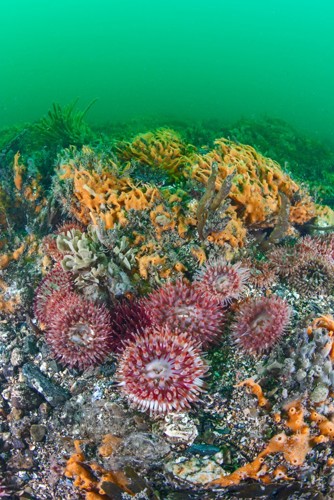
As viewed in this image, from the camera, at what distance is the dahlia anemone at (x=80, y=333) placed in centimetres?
450

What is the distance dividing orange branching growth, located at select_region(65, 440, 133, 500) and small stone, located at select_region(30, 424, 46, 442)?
0.68m

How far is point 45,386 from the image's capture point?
4.96 metres

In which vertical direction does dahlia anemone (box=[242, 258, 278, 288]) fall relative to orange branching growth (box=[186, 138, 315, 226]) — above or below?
below

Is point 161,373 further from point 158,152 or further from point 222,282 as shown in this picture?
point 158,152

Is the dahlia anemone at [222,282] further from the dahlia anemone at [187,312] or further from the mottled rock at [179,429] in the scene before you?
the mottled rock at [179,429]

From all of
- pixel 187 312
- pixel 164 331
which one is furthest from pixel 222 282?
pixel 164 331

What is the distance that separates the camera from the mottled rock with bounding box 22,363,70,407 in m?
4.89

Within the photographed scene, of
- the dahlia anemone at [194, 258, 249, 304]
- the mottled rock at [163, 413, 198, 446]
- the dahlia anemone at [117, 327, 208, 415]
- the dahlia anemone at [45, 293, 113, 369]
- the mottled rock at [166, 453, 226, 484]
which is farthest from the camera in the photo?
the dahlia anemone at [194, 258, 249, 304]

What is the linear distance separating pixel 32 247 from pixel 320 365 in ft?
16.5

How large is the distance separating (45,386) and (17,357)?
705mm

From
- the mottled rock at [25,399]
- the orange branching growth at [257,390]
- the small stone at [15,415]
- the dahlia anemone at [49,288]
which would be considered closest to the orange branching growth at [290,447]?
the orange branching growth at [257,390]

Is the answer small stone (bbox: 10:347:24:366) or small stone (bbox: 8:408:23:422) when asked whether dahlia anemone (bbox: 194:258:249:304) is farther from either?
small stone (bbox: 8:408:23:422)

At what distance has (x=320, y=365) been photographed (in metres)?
4.34

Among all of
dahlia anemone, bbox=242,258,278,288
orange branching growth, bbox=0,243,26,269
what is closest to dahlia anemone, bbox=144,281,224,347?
dahlia anemone, bbox=242,258,278,288
